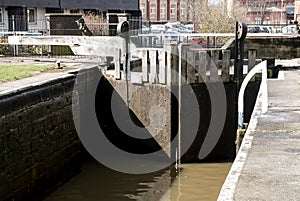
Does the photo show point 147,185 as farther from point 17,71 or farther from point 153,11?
point 153,11

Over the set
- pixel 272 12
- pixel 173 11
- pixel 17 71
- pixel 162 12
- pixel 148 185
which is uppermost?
pixel 272 12

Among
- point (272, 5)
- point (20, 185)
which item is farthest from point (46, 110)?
point (272, 5)

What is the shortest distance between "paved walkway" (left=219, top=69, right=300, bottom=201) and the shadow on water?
3.15 metres

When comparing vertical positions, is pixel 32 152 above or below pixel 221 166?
above

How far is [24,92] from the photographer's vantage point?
10312 millimetres

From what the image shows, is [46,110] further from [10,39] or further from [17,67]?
[10,39]

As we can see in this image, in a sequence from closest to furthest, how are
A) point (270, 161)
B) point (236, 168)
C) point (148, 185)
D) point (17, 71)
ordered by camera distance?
point (236, 168) → point (270, 161) → point (148, 185) → point (17, 71)

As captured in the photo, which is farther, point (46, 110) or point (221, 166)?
point (221, 166)

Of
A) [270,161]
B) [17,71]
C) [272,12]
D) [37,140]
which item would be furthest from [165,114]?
[272,12]

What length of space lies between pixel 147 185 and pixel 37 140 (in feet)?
8.79

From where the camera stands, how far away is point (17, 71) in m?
13.6

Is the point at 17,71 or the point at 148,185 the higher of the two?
the point at 17,71

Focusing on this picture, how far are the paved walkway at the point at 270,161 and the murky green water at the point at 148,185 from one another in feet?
10.3

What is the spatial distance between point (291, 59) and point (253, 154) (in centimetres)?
1152
